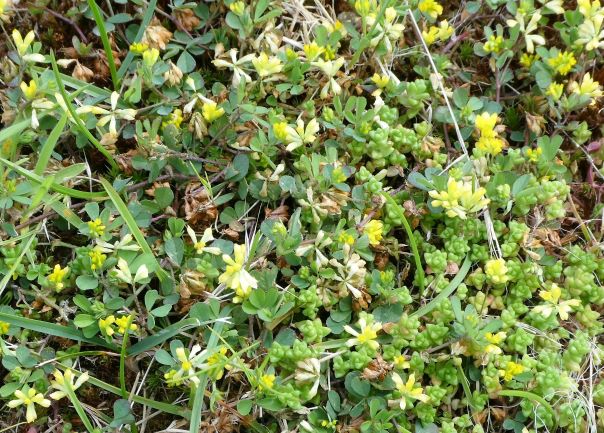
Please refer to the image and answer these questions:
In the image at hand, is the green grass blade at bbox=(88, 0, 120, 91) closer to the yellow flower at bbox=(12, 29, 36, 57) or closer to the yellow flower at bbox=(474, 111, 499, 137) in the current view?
the yellow flower at bbox=(12, 29, 36, 57)

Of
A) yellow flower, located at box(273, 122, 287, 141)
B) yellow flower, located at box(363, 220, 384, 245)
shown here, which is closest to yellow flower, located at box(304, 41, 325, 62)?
yellow flower, located at box(273, 122, 287, 141)

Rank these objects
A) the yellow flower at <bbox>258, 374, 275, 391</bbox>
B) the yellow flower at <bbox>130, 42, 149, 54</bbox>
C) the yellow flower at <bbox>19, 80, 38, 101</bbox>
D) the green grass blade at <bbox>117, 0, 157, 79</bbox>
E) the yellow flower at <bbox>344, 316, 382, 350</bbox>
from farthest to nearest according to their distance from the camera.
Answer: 1. the green grass blade at <bbox>117, 0, 157, 79</bbox>
2. the yellow flower at <bbox>130, 42, 149, 54</bbox>
3. the yellow flower at <bbox>19, 80, 38, 101</bbox>
4. the yellow flower at <bbox>344, 316, 382, 350</bbox>
5. the yellow flower at <bbox>258, 374, 275, 391</bbox>

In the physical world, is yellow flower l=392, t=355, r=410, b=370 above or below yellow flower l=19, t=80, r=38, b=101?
below

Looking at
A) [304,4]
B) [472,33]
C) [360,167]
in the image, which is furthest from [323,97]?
[472,33]

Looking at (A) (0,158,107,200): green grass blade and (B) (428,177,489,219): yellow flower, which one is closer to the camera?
(A) (0,158,107,200): green grass blade

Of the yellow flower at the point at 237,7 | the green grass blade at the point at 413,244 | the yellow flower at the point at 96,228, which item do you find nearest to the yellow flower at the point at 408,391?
the green grass blade at the point at 413,244

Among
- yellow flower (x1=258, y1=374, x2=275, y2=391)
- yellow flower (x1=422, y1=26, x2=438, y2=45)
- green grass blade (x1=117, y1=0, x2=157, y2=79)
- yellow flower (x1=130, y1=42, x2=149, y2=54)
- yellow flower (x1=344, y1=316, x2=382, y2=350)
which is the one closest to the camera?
yellow flower (x1=258, y1=374, x2=275, y2=391)

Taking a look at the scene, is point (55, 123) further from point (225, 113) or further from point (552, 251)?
point (552, 251)
